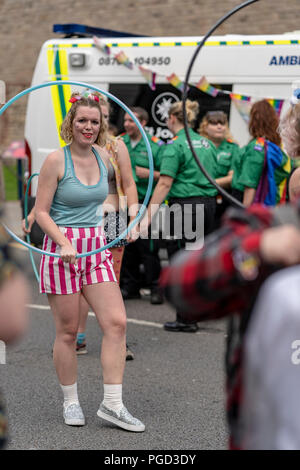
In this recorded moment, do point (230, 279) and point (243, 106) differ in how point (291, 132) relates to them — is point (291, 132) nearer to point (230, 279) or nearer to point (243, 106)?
point (230, 279)

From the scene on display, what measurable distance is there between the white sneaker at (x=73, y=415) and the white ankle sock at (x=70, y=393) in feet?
0.07

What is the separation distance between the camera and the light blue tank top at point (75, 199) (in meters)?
3.99

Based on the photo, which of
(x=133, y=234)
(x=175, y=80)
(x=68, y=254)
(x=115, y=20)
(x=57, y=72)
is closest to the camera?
A: (x=68, y=254)

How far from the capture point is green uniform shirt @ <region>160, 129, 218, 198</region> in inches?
242

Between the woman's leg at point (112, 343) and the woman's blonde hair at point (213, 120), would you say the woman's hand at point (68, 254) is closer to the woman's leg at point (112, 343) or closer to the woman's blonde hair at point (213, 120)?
the woman's leg at point (112, 343)

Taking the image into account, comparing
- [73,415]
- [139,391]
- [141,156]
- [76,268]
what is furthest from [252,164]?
[73,415]

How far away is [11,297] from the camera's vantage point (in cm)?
172

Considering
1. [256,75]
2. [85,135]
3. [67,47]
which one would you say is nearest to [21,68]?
[67,47]

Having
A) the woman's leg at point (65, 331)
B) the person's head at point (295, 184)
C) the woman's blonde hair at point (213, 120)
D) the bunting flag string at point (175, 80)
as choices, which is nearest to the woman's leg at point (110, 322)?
the woman's leg at point (65, 331)

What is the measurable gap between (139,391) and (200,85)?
3638 mm

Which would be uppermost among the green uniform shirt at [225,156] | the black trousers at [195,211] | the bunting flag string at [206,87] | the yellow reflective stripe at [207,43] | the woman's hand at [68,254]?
the yellow reflective stripe at [207,43]

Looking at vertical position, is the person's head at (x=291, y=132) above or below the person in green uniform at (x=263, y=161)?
above

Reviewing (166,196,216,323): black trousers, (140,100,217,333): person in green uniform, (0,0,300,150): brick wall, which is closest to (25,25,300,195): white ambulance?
(140,100,217,333): person in green uniform
